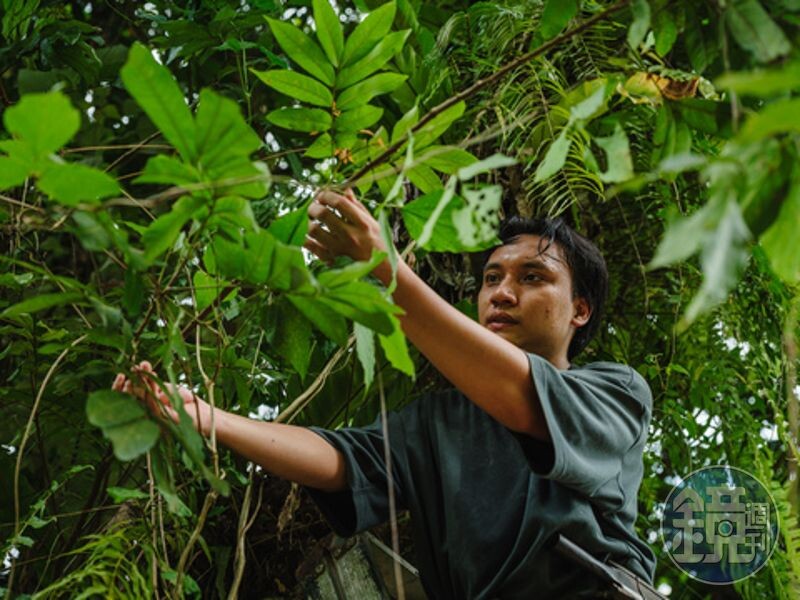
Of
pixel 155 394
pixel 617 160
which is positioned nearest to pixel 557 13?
pixel 617 160

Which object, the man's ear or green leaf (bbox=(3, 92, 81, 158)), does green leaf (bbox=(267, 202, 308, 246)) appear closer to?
green leaf (bbox=(3, 92, 81, 158))

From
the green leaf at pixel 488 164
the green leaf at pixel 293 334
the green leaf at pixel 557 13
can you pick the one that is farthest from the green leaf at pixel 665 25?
the green leaf at pixel 293 334

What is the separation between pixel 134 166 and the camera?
2602 mm

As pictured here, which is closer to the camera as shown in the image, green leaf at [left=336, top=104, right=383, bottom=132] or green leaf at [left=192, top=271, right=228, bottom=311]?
green leaf at [left=192, top=271, right=228, bottom=311]

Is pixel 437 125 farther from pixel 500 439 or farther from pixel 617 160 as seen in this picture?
pixel 500 439

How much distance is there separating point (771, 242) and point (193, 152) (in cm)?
52

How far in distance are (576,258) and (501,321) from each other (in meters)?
0.22

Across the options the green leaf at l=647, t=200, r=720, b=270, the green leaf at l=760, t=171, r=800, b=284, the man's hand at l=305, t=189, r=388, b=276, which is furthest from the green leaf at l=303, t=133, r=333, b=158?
the green leaf at l=647, t=200, r=720, b=270

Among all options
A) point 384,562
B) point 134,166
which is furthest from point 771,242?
point 134,166

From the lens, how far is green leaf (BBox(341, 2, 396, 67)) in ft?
4.63

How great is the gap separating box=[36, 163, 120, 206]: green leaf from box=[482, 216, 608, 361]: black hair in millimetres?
985

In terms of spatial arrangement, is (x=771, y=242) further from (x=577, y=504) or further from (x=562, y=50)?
(x=562, y=50)

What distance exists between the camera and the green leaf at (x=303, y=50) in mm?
1406

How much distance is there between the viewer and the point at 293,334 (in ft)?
4.01
